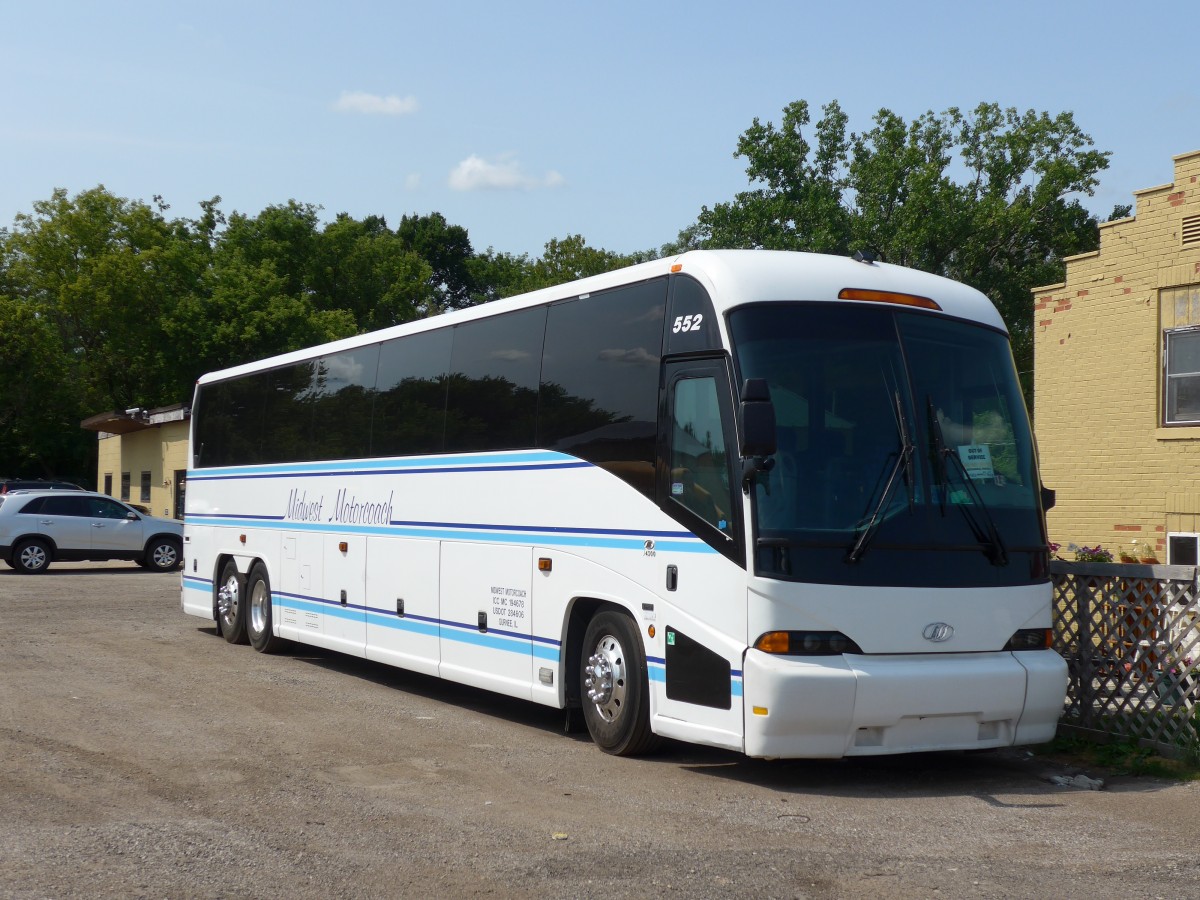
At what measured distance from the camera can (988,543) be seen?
8.68 meters

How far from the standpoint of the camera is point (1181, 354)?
16.3 metres

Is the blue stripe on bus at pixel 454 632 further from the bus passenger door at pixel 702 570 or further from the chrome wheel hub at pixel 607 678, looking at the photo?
the chrome wheel hub at pixel 607 678

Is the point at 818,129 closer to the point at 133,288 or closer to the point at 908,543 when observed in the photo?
the point at 133,288

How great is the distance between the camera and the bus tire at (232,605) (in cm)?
1648

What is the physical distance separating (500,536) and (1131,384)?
9350 mm

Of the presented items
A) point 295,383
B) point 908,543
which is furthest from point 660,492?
point 295,383

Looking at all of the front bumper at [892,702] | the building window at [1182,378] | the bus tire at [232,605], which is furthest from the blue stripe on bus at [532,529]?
the building window at [1182,378]

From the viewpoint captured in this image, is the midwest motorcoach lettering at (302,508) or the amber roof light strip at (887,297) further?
the midwest motorcoach lettering at (302,508)

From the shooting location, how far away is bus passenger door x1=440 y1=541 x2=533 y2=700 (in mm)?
10695

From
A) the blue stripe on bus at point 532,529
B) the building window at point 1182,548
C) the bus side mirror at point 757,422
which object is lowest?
the building window at point 1182,548

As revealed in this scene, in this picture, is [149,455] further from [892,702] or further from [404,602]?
[892,702]

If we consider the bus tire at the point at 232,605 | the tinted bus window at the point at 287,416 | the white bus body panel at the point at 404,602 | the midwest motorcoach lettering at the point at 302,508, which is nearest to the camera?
the white bus body panel at the point at 404,602

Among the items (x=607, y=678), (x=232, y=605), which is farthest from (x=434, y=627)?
(x=232, y=605)

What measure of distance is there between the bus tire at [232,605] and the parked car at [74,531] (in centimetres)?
1252
